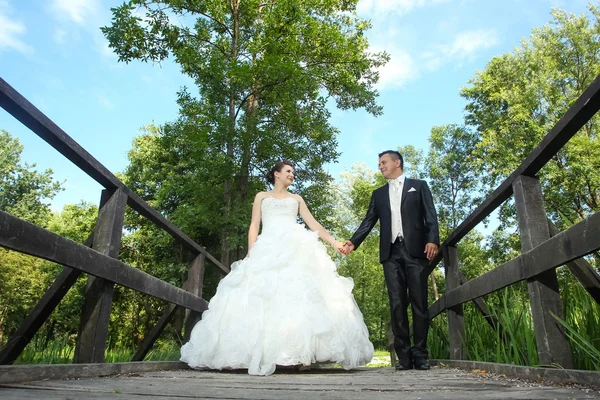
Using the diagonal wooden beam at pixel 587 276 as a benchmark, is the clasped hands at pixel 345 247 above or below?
above

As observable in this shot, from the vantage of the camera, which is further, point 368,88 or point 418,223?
point 368,88

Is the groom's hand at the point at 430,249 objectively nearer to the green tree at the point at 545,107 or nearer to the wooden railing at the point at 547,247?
the wooden railing at the point at 547,247

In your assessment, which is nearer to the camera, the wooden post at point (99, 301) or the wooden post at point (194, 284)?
the wooden post at point (99, 301)

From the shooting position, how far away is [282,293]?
4.09m

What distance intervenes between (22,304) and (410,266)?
72.9 ft

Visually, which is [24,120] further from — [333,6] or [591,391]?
[333,6]

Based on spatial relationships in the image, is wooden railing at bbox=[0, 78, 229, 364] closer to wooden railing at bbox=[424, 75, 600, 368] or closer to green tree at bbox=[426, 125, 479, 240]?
wooden railing at bbox=[424, 75, 600, 368]

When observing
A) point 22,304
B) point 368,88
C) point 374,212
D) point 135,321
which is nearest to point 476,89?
point 368,88

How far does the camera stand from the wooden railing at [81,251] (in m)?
1.93

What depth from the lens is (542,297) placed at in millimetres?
2287

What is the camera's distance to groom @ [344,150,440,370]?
4.07 meters

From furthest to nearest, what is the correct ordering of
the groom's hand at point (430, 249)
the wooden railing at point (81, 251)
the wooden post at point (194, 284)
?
the wooden post at point (194, 284) < the groom's hand at point (430, 249) < the wooden railing at point (81, 251)

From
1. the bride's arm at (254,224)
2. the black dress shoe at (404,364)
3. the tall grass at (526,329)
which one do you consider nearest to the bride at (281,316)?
the bride's arm at (254,224)

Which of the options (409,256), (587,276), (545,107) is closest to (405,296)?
(409,256)
